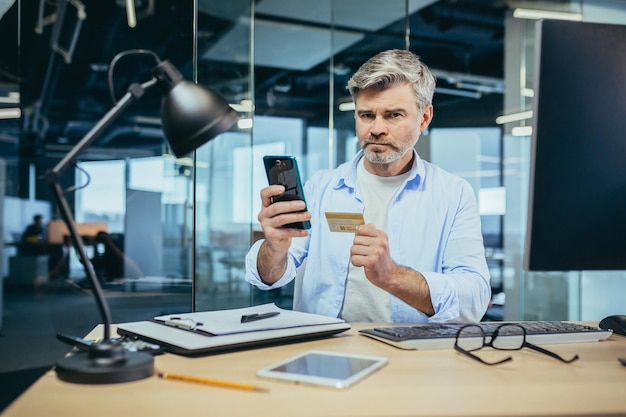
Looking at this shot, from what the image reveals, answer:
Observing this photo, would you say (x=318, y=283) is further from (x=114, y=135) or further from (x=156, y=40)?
(x=114, y=135)

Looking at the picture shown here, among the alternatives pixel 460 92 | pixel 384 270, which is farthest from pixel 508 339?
pixel 460 92

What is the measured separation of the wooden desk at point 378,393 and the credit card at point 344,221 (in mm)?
348

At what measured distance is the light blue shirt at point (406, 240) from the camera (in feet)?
5.64

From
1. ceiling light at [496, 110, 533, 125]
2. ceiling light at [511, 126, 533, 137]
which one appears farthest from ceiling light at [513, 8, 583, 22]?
ceiling light at [511, 126, 533, 137]

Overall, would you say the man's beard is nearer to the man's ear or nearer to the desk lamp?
the man's ear

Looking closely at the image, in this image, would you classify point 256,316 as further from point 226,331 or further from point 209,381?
point 209,381

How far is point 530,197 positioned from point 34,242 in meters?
8.37

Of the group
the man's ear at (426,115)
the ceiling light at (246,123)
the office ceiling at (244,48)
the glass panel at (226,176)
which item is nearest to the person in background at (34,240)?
the office ceiling at (244,48)

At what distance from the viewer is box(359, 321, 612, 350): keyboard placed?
3.63 feet

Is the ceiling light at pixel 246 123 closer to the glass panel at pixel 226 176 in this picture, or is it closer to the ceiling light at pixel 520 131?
the glass panel at pixel 226 176

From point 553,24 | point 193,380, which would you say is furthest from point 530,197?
point 193,380

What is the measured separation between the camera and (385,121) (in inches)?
73.1

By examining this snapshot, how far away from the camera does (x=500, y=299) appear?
6.28 m

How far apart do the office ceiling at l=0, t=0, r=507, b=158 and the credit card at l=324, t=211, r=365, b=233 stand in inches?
22.3
